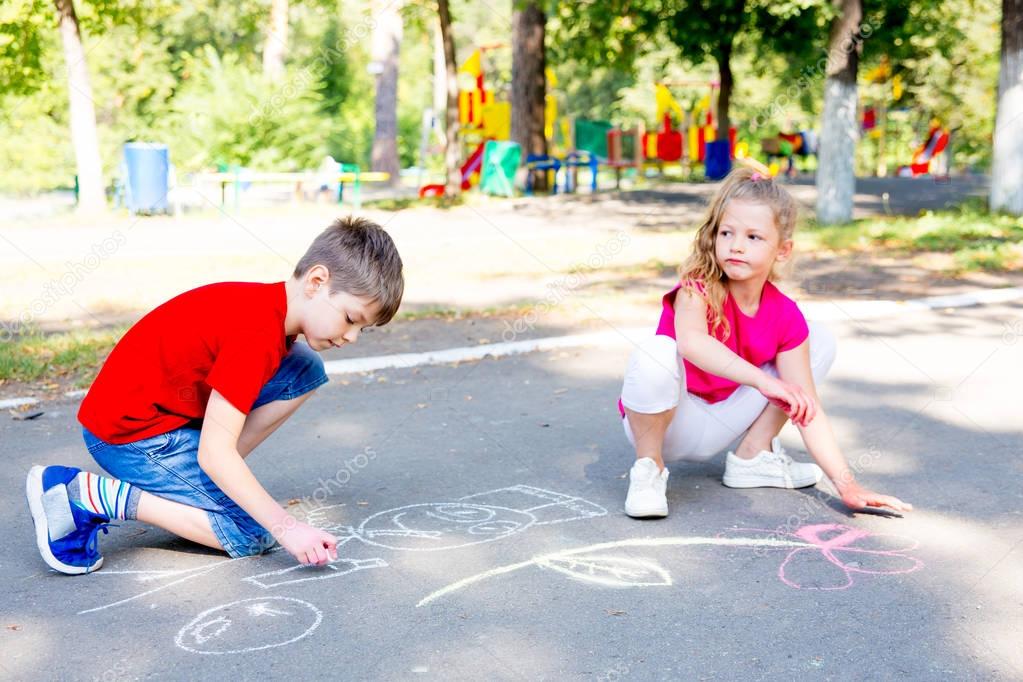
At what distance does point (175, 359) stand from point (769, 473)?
195cm

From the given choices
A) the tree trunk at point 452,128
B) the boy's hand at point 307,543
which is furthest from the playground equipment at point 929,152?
the boy's hand at point 307,543

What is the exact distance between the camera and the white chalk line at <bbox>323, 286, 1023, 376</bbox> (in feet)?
18.9

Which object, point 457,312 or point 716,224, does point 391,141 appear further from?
point 716,224

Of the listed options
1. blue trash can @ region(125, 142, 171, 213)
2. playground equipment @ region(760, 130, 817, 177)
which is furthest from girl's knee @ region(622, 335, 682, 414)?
playground equipment @ region(760, 130, 817, 177)

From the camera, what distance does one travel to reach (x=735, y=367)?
3.38m

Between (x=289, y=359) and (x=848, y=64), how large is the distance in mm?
9585

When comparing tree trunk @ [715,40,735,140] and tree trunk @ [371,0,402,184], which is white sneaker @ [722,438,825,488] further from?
tree trunk @ [371,0,402,184]

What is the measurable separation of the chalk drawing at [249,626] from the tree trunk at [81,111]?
1186 cm

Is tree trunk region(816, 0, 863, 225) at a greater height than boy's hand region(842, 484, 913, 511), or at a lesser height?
greater

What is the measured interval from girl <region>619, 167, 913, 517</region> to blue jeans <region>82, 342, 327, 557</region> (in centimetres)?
117

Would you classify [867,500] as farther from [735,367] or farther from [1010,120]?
[1010,120]

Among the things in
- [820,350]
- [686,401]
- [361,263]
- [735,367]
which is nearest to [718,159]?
[820,350]

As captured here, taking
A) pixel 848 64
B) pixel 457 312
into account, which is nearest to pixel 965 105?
pixel 848 64

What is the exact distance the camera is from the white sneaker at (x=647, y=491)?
3.43 meters
